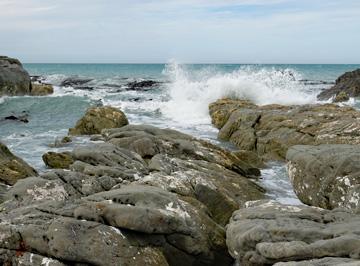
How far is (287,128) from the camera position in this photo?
16734mm

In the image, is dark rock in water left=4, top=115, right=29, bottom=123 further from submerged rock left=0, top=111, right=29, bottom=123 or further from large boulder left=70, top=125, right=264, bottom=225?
large boulder left=70, top=125, right=264, bottom=225

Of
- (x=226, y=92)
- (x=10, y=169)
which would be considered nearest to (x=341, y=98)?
(x=226, y=92)

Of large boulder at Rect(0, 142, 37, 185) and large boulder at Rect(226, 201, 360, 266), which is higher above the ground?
large boulder at Rect(226, 201, 360, 266)

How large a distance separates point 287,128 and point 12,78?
30736 millimetres

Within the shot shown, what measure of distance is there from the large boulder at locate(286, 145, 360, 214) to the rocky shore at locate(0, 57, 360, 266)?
0.02 metres

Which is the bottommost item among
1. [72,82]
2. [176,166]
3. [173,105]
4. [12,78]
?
[72,82]

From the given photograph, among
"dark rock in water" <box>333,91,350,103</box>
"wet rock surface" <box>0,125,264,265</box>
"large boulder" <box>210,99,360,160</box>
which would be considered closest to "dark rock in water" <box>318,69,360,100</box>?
"dark rock in water" <box>333,91,350,103</box>

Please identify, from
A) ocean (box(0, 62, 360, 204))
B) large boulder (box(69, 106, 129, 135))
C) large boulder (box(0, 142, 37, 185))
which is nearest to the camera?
large boulder (box(0, 142, 37, 185))

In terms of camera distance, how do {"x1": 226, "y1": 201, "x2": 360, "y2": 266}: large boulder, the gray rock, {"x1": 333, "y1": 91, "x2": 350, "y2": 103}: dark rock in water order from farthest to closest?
{"x1": 333, "y1": 91, "x2": 350, "y2": 103}: dark rock in water → {"x1": 226, "y1": 201, "x2": 360, "y2": 266}: large boulder → the gray rock

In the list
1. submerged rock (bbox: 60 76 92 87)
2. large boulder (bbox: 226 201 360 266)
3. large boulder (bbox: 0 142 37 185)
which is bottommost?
submerged rock (bbox: 60 76 92 87)

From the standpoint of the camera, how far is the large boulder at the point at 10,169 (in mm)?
9766

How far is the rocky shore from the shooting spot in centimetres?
586

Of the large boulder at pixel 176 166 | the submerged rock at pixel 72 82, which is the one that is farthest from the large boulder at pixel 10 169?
the submerged rock at pixel 72 82

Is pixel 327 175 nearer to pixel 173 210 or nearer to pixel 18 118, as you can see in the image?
pixel 173 210
